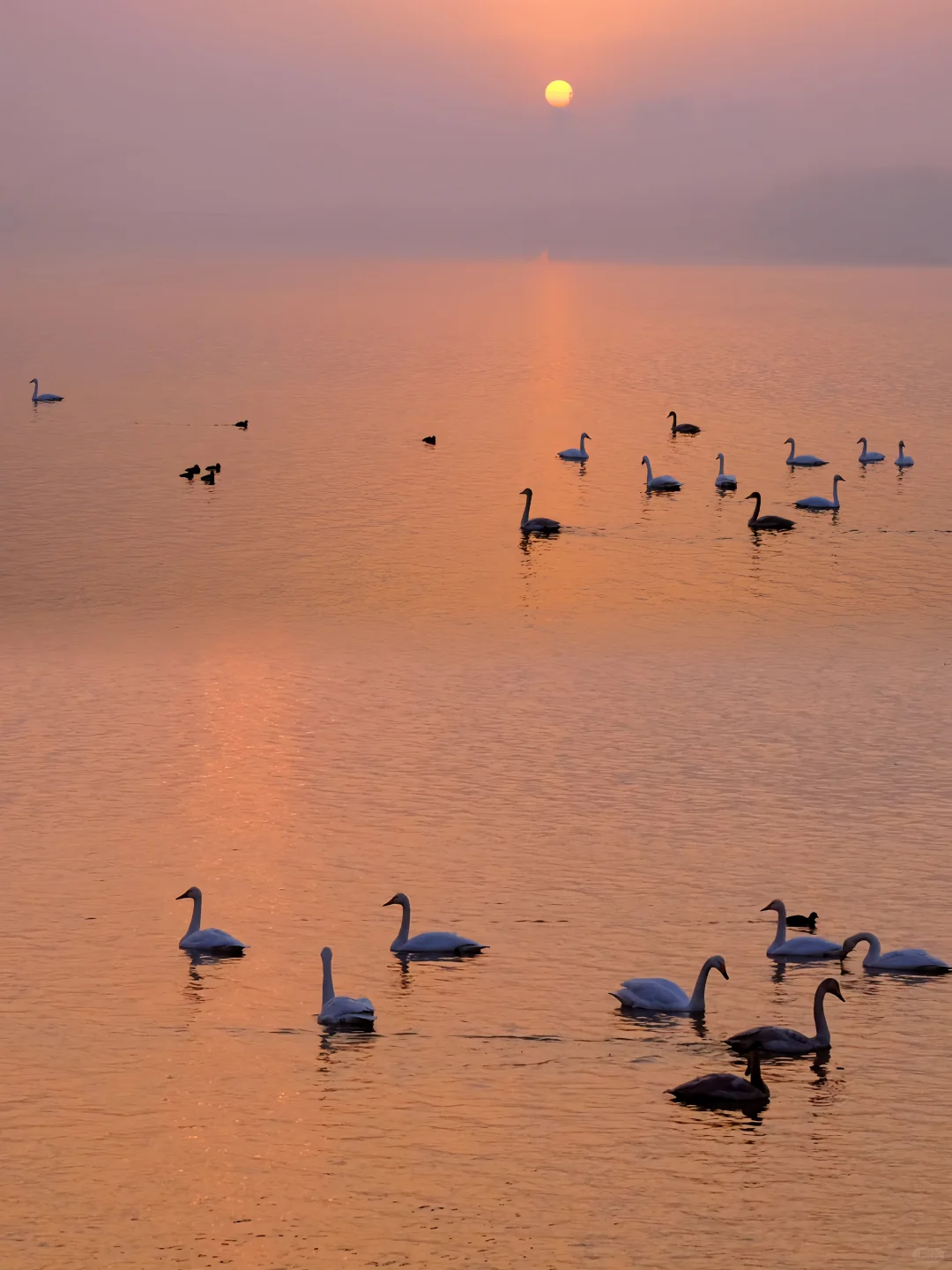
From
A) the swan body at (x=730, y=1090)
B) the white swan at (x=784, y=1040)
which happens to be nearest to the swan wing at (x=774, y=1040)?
the white swan at (x=784, y=1040)

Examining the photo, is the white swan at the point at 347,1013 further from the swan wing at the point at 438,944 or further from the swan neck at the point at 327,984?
the swan wing at the point at 438,944

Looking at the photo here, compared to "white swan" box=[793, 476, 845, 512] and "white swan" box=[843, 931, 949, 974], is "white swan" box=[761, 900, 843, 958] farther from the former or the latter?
"white swan" box=[793, 476, 845, 512]

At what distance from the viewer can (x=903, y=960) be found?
29.2 m

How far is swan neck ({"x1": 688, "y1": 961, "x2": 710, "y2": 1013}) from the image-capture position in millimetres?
27547

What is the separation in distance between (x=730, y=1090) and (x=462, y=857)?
10.6 m

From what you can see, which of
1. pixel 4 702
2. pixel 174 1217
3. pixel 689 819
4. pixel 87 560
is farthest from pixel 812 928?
pixel 87 560

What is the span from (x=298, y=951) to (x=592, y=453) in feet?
202

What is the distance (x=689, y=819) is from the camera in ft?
121

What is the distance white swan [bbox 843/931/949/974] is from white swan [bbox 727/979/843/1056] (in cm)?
272

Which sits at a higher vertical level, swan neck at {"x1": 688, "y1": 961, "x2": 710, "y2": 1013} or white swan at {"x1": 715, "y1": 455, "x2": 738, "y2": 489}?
white swan at {"x1": 715, "y1": 455, "x2": 738, "y2": 489}

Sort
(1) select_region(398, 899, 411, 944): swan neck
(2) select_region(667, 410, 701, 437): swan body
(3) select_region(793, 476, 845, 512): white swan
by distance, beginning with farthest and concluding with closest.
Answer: (2) select_region(667, 410, 701, 437): swan body < (3) select_region(793, 476, 845, 512): white swan < (1) select_region(398, 899, 411, 944): swan neck

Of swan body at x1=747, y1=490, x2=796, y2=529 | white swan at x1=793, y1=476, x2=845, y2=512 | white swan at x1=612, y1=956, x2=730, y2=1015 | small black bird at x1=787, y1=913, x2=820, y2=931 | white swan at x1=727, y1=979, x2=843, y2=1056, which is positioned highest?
white swan at x1=793, y1=476, x2=845, y2=512

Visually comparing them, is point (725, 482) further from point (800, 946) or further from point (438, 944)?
point (438, 944)

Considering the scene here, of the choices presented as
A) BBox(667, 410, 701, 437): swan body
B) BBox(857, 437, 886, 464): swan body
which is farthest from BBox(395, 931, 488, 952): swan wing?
BBox(667, 410, 701, 437): swan body
